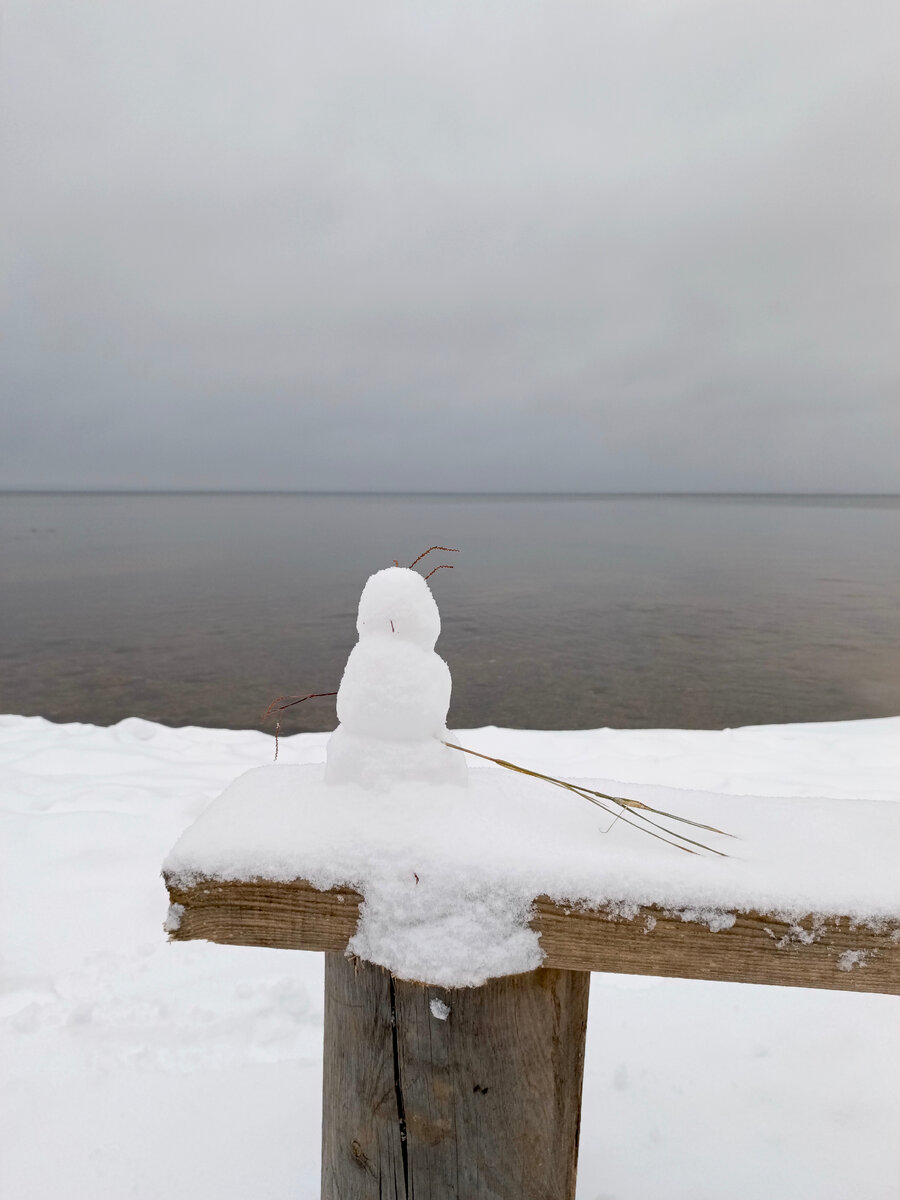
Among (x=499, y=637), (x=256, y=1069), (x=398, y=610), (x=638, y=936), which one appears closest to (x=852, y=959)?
(x=638, y=936)

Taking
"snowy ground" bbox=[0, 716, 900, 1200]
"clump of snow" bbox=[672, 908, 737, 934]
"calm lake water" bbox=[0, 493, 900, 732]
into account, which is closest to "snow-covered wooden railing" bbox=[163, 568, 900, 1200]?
"clump of snow" bbox=[672, 908, 737, 934]

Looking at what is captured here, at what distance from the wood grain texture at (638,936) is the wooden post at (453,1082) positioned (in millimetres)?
156

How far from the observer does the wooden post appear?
1.32 metres

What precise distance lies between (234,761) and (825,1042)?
158 inches

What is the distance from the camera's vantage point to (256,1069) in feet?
7.72

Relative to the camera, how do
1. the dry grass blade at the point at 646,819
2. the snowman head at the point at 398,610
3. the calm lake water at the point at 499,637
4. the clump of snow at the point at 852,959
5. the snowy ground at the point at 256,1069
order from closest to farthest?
the clump of snow at the point at 852,959
the dry grass blade at the point at 646,819
the snowman head at the point at 398,610
the snowy ground at the point at 256,1069
the calm lake water at the point at 499,637

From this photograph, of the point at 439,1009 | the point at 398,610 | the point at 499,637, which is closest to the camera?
the point at 439,1009

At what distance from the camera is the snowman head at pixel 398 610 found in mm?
1426

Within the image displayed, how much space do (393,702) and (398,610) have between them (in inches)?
7.4

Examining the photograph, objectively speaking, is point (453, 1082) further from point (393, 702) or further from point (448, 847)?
point (393, 702)

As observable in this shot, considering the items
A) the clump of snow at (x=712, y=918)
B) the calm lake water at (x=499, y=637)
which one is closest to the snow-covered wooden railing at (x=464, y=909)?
the clump of snow at (x=712, y=918)

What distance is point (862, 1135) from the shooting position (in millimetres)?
2121

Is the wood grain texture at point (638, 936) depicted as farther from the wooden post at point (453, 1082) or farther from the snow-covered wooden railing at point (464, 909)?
the wooden post at point (453, 1082)

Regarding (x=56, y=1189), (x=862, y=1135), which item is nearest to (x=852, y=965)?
(x=862, y=1135)
